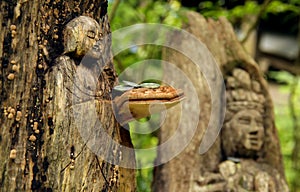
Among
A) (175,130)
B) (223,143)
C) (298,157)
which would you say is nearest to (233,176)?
(223,143)

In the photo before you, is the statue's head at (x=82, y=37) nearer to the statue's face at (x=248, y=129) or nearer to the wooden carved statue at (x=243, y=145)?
the wooden carved statue at (x=243, y=145)

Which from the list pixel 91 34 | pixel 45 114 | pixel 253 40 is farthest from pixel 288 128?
pixel 45 114

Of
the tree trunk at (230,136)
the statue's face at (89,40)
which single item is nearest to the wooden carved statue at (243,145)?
the tree trunk at (230,136)

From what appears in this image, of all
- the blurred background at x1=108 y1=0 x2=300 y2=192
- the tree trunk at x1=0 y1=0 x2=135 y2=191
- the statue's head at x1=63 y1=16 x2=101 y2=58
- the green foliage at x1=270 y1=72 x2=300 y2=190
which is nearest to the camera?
the tree trunk at x1=0 y1=0 x2=135 y2=191

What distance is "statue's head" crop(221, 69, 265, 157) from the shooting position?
3648 mm

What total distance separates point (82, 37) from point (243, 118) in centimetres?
178

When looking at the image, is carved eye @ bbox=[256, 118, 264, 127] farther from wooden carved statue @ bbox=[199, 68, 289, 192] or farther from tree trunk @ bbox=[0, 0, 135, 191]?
tree trunk @ bbox=[0, 0, 135, 191]

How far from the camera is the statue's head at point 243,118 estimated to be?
3.65m

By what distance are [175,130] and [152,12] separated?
1524 millimetres

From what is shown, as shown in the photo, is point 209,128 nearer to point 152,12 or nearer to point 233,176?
point 233,176

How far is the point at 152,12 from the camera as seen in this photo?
15.9 ft

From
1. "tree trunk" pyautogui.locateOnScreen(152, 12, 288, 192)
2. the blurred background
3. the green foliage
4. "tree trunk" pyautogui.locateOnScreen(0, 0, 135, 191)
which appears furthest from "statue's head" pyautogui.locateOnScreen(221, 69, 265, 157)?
the green foliage

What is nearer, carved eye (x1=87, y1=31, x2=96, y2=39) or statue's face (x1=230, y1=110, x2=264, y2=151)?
carved eye (x1=87, y1=31, x2=96, y2=39)

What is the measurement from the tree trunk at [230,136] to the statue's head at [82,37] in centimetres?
154
